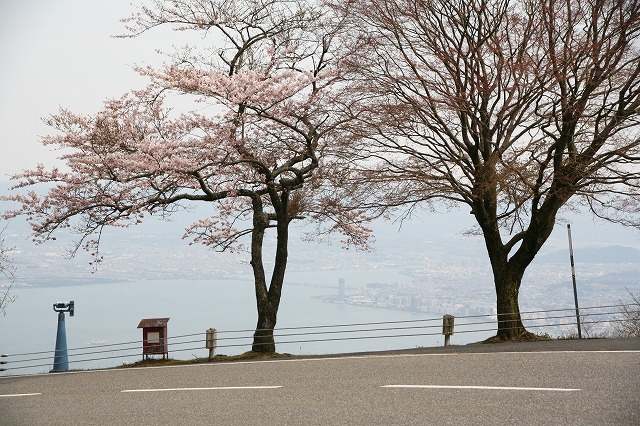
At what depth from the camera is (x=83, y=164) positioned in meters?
21.0

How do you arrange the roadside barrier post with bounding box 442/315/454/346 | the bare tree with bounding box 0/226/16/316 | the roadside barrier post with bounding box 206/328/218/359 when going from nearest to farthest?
the roadside barrier post with bounding box 442/315/454/346, the roadside barrier post with bounding box 206/328/218/359, the bare tree with bounding box 0/226/16/316

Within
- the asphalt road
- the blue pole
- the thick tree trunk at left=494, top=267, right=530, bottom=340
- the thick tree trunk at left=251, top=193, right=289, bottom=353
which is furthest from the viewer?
the thick tree trunk at left=251, top=193, right=289, bottom=353

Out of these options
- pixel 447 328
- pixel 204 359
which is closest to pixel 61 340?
pixel 204 359

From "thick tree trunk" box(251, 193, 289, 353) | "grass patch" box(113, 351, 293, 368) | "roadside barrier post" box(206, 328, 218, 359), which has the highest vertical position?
"thick tree trunk" box(251, 193, 289, 353)

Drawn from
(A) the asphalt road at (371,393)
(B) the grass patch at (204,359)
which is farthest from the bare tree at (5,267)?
(A) the asphalt road at (371,393)

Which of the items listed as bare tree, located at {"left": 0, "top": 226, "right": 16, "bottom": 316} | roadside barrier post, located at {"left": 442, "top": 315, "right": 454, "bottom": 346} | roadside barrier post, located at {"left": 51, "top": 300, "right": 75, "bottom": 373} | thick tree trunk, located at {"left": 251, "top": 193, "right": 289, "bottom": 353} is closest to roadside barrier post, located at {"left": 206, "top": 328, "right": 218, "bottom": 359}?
thick tree trunk, located at {"left": 251, "top": 193, "right": 289, "bottom": 353}

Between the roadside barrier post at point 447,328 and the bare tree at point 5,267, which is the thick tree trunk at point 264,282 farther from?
the bare tree at point 5,267

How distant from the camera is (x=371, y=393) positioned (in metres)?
10.3

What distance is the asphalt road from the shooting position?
8.62 meters

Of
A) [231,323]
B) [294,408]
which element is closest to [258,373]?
[294,408]

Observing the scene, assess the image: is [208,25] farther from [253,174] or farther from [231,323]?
[231,323]

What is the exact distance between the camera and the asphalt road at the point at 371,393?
28.3ft

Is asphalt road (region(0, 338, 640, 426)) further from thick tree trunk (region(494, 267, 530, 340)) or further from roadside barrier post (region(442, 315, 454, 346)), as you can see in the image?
thick tree trunk (region(494, 267, 530, 340))

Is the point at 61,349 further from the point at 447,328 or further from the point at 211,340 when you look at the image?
the point at 447,328
